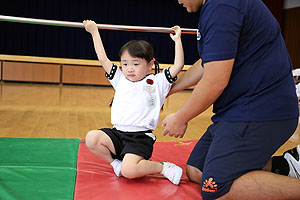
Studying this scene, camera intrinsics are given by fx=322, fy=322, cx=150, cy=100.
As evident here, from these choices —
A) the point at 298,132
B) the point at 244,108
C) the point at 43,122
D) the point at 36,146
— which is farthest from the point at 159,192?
the point at 298,132

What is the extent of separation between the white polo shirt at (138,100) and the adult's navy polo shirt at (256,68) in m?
0.45

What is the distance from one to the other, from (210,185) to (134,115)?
544mm

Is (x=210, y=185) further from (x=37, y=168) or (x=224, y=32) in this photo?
(x=37, y=168)

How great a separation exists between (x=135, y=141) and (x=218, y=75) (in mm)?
599

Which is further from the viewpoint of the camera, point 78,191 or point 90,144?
point 90,144

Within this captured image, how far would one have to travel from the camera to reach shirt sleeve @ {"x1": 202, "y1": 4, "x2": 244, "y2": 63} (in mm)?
1123

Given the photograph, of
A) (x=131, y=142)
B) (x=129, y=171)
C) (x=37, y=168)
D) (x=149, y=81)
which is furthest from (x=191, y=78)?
(x=37, y=168)

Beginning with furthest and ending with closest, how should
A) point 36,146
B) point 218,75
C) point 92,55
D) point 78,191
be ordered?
1. point 92,55
2. point 36,146
3. point 78,191
4. point 218,75

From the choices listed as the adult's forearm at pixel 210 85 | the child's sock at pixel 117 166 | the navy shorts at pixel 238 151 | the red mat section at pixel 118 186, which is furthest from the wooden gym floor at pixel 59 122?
the adult's forearm at pixel 210 85

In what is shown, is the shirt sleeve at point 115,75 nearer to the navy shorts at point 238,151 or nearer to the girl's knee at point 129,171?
the girl's knee at point 129,171

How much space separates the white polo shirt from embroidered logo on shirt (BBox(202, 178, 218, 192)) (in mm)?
467

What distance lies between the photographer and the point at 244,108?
124 cm

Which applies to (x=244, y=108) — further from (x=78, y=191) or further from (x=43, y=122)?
(x=43, y=122)

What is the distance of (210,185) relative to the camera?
1.23 m
